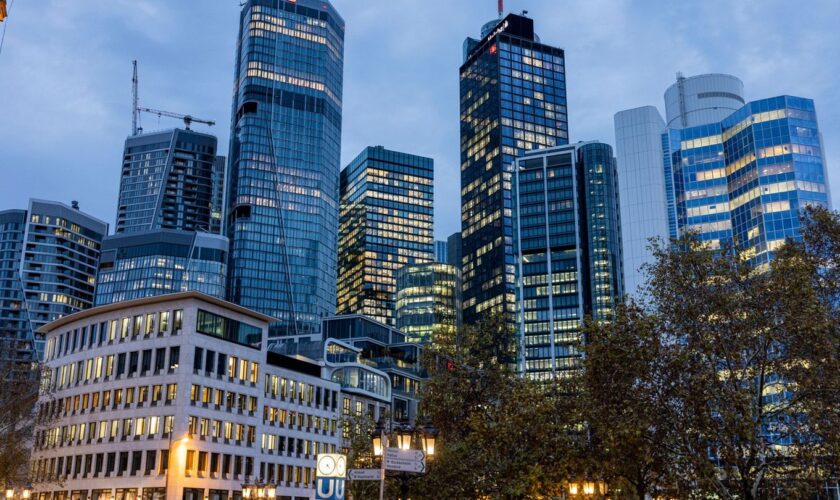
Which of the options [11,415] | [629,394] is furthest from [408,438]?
[11,415]

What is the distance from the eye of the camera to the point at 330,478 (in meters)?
22.2

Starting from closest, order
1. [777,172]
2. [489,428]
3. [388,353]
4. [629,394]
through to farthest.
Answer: [629,394]
[489,428]
[388,353]
[777,172]

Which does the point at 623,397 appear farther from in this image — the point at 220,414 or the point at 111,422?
the point at 111,422

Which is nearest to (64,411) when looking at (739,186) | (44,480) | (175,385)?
(44,480)

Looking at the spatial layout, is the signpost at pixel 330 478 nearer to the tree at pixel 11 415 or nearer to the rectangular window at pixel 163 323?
the tree at pixel 11 415

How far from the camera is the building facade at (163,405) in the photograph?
316ft

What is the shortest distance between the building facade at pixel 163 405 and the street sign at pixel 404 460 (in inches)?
2862

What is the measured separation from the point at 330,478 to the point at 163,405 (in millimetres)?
80369

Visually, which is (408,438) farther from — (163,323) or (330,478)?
(163,323)

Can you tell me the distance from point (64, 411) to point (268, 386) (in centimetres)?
2693

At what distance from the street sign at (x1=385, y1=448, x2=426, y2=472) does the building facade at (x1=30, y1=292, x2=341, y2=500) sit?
72.7 m

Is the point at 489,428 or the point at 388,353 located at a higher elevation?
the point at 388,353

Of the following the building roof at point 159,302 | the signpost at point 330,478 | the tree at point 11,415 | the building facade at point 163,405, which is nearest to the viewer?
the signpost at point 330,478

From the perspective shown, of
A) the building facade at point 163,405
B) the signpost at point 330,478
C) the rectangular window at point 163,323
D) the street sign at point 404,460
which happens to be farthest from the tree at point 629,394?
the rectangular window at point 163,323
